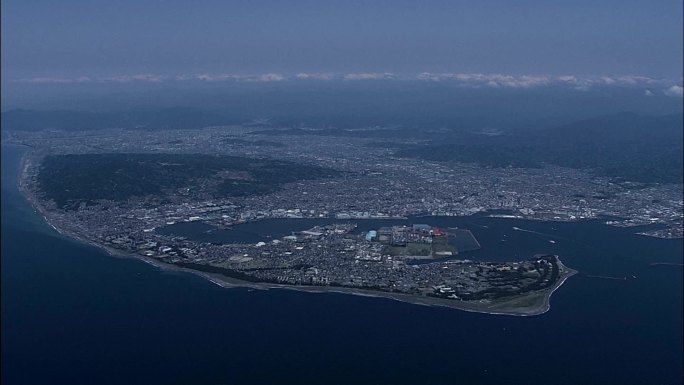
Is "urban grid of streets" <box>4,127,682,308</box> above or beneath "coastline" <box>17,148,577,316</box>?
above

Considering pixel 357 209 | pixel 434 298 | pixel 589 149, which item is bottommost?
pixel 434 298

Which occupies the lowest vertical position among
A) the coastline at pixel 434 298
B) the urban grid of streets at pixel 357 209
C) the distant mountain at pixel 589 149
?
the coastline at pixel 434 298

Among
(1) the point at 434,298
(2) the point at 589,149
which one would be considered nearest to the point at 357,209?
(1) the point at 434,298

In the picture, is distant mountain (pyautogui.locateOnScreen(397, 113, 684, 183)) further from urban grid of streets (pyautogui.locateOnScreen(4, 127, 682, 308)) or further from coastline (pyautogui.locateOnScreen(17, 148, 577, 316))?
coastline (pyautogui.locateOnScreen(17, 148, 577, 316))

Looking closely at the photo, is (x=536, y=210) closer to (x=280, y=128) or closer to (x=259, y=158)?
(x=259, y=158)

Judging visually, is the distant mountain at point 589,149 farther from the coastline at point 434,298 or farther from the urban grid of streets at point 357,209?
the coastline at point 434,298

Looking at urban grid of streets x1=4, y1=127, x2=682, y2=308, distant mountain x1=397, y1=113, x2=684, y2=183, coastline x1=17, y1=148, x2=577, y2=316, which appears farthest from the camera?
distant mountain x1=397, y1=113, x2=684, y2=183

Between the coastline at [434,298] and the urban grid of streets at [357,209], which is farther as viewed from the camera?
the urban grid of streets at [357,209]

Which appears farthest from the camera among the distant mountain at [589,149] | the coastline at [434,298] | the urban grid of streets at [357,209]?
the distant mountain at [589,149]

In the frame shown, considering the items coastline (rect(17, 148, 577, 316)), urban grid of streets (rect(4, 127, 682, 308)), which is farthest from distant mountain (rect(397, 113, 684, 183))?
coastline (rect(17, 148, 577, 316))

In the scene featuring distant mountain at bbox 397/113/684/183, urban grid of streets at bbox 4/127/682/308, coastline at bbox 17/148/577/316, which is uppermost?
distant mountain at bbox 397/113/684/183

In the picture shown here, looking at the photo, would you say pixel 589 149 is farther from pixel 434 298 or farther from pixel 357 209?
pixel 434 298

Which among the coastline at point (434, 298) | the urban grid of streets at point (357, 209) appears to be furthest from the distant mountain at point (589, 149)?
the coastline at point (434, 298)
